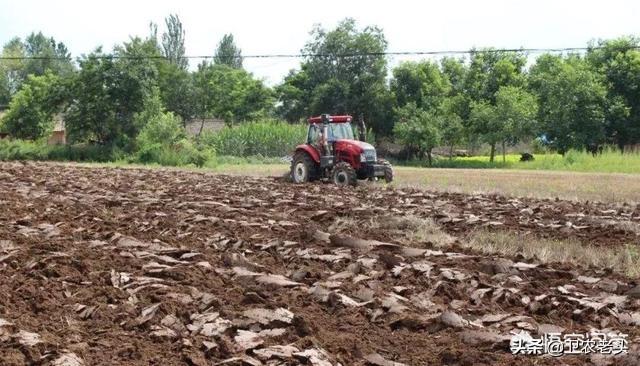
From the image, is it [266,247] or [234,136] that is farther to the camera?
[234,136]

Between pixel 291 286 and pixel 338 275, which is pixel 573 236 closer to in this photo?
pixel 338 275

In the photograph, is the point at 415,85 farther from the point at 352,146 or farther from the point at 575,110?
the point at 352,146

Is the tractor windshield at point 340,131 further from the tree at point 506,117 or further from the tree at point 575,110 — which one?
the tree at point 506,117

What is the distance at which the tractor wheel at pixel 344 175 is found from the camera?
17.0 m

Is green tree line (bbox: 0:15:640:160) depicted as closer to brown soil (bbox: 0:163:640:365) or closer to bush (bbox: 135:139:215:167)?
bush (bbox: 135:139:215:167)

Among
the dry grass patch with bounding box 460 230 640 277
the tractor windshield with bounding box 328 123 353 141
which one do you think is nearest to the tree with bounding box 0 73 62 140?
the tractor windshield with bounding box 328 123 353 141

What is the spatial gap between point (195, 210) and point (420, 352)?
22.6 ft

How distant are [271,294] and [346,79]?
47.2 meters

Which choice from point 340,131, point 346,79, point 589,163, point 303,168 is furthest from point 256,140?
point 340,131

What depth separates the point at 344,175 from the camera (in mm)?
17109

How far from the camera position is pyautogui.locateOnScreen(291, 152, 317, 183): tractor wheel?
60.5 feet

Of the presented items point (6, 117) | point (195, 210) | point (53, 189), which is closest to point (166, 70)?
point (6, 117)

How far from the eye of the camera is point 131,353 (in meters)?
3.85

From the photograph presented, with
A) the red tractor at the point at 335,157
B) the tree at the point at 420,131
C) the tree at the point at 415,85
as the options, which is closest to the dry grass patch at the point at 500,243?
the red tractor at the point at 335,157
